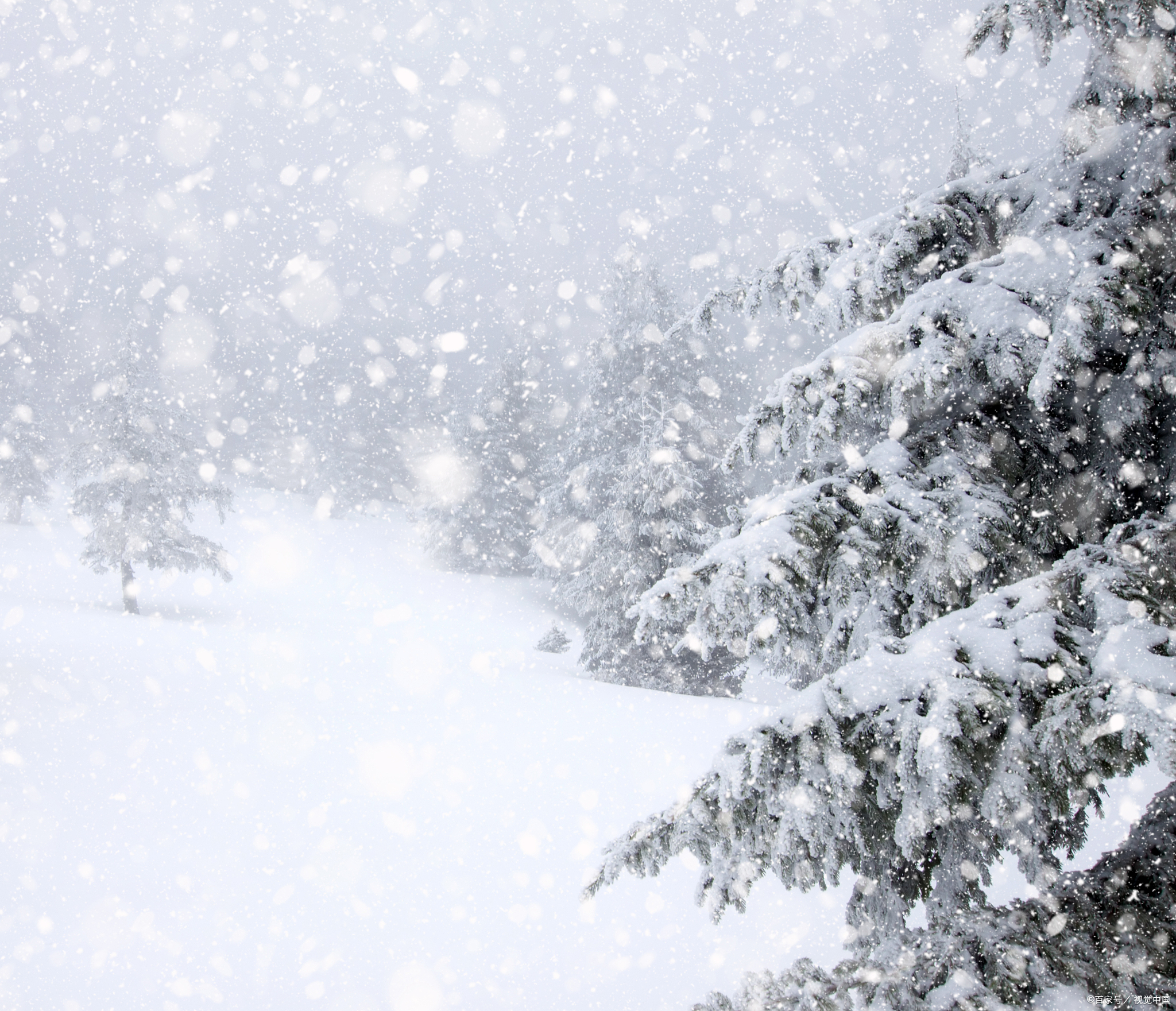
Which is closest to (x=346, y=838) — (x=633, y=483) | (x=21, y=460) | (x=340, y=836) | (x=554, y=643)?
(x=340, y=836)

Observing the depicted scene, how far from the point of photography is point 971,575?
229 cm

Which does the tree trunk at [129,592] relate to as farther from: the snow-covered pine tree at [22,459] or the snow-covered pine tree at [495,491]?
the snow-covered pine tree at [22,459]

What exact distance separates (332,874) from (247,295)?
7321 centimetres

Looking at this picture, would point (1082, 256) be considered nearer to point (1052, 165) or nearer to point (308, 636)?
point (1052, 165)

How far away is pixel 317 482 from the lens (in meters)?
43.1

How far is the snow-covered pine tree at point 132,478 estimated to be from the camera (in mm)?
20672

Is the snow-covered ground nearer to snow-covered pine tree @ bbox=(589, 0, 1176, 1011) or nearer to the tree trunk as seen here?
snow-covered pine tree @ bbox=(589, 0, 1176, 1011)

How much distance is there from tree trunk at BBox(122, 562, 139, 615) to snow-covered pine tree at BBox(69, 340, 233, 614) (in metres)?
0.03

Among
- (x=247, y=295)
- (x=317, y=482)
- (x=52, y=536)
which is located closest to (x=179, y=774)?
(x=52, y=536)

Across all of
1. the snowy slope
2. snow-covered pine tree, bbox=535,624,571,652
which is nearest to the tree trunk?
the snowy slope

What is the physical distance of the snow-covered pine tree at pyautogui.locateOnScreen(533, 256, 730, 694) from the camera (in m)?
16.5

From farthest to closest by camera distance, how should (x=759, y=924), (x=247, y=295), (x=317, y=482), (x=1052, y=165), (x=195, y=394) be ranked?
1. (x=247, y=295)
2. (x=195, y=394)
3. (x=317, y=482)
4. (x=759, y=924)
5. (x=1052, y=165)

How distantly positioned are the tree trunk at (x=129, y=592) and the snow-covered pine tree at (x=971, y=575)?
909 inches

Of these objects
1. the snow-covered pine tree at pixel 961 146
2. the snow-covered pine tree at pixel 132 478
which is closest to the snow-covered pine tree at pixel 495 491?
the snow-covered pine tree at pixel 132 478
